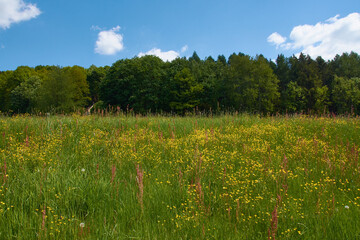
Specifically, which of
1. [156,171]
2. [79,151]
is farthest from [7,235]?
[79,151]

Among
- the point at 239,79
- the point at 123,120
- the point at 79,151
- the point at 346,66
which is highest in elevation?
the point at 346,66

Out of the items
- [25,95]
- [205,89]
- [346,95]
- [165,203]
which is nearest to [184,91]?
[205,89]

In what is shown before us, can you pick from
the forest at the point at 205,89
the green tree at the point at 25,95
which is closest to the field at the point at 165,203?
the forest at the point at 205,89

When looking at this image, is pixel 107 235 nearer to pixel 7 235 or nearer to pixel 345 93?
pixel 7 235

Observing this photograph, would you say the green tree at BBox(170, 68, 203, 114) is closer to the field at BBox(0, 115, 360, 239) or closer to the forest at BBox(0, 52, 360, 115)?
the forest at BBox(0, 52, 360, 115)

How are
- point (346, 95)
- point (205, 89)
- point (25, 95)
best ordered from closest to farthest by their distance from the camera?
point (346, 95) < point (205, 89) < point (25, 95)

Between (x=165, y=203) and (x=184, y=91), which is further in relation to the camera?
(x=184, y=91)

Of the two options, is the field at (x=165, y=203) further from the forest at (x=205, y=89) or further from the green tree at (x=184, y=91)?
the green tree at (x=184, y=91)

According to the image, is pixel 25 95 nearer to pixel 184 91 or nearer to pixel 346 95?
pixel 184 91

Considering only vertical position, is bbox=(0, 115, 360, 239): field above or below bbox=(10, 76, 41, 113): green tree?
below

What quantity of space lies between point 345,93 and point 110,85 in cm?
4982

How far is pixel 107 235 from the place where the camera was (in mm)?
2039

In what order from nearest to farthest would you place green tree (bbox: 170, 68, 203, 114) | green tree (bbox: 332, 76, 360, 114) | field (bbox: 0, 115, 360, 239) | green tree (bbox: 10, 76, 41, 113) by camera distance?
field (bbox: 0, 115, 360, 239), green tree (bbox: 170, 68, 203, 114), green tree (bbox: 332, 76, 360, 114), green tree (bbox: 10, 76, 41, 113)

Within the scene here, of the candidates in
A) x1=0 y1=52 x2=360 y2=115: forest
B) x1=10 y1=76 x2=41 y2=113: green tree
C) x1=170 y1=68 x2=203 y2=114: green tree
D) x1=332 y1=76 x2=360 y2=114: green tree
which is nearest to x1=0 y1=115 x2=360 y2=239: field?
x1=0 y1=52 x2=360 y2=115: forest
